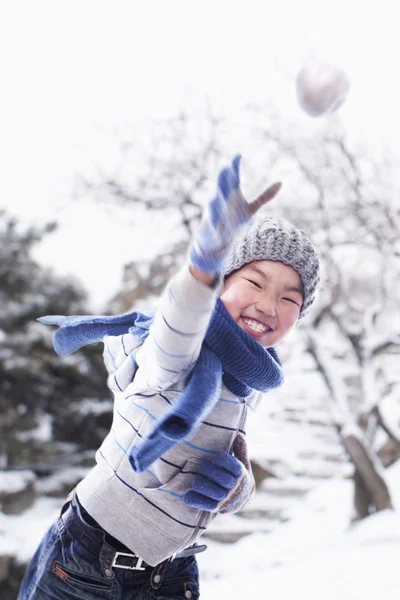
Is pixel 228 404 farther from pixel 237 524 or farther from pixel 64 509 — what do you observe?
pixel 237 524

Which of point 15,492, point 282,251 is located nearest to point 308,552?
point 15,492

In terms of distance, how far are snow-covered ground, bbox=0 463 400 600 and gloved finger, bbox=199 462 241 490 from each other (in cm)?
161

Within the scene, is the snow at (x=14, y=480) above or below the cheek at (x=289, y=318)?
below

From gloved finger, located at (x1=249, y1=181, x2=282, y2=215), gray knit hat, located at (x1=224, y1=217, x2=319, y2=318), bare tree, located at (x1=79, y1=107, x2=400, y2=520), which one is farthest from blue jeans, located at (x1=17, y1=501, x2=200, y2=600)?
bare tree, located at (x1=79, y1=107, x2=400, y2=520)

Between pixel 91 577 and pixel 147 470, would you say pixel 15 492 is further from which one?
pixel 147 470

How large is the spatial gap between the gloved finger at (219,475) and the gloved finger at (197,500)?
35 millimetres

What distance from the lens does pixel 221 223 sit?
0.67 metres

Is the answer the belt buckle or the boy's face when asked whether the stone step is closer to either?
the belt buckle

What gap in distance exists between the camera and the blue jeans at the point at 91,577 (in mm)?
1037

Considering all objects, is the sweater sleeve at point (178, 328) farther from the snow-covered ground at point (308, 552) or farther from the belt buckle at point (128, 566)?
the snow-covered ground at point (308, 552)

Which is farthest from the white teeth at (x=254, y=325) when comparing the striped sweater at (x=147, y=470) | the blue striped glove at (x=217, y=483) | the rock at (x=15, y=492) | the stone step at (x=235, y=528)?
the stone step at (x=235, y=528)

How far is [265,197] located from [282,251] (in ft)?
1.09

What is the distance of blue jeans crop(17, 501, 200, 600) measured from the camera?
3.40 feet

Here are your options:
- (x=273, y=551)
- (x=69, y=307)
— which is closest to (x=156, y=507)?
(x=273, y=551)
